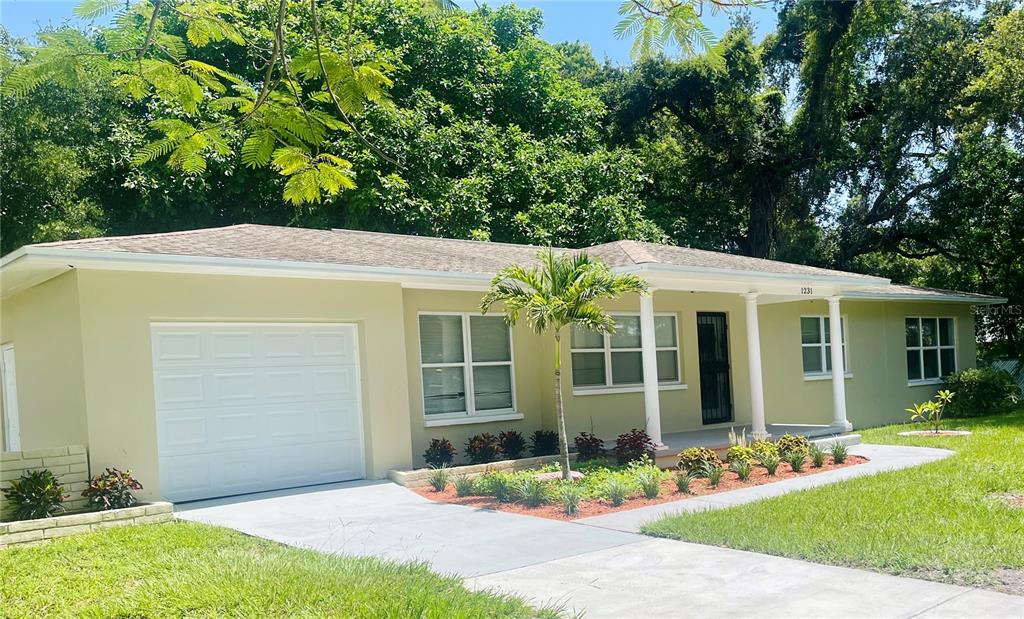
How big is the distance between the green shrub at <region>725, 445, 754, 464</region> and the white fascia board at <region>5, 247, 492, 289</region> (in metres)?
4.39

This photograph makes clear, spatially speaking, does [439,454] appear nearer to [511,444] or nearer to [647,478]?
[511,444]

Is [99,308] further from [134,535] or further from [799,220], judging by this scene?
[799,220]

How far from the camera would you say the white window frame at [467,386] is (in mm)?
13094

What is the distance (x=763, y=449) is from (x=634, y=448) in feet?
6.19

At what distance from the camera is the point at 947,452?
43.2 ft

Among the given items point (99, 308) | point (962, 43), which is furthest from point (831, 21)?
point (99, 308)

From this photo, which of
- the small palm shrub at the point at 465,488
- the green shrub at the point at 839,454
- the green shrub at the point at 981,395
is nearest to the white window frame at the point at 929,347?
the green shrub at the point at 981,395

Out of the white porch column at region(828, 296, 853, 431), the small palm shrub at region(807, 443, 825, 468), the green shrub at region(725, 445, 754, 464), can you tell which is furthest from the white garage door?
the white porch column at region(828, 296, 853, 431)

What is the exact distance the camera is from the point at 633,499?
10.2m

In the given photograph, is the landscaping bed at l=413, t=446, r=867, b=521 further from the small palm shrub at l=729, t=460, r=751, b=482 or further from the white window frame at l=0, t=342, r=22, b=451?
the white window frame at l=0, t=342, r=22, b=451

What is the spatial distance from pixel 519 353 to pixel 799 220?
1742cm

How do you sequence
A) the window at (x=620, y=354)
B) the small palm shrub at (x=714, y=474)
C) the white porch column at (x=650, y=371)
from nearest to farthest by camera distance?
the small palm shrub at (x=714, y=474) → the white porch column at (x=650, y=371) → the window at (x=620, y=354)

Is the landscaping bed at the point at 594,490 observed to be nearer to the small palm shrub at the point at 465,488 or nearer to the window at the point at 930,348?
the small palm shrub at the point at 465,488

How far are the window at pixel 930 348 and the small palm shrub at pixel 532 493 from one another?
47.1 ft
